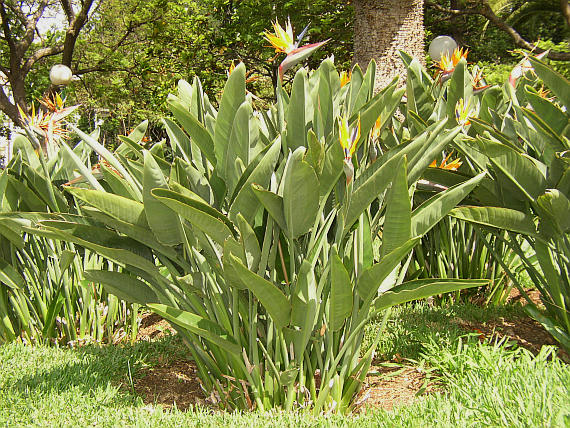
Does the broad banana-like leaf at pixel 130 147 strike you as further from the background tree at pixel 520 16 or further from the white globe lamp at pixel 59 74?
the background tree at pixel 520 16

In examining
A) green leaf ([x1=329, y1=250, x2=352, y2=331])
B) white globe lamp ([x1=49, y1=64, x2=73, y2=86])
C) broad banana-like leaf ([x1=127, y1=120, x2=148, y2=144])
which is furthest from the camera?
white globe lamp ([x1=49, y1=64, x2=73, y2=86])

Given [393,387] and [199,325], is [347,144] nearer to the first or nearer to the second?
[199,325]

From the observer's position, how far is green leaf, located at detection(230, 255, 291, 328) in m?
1.77

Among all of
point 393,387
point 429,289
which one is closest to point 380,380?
point 393,387

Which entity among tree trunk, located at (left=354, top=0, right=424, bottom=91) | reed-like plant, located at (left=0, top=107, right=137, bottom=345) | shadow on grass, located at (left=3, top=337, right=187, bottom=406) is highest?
tree trunk, located at (left=354, top=0, right=424, bottom=91)

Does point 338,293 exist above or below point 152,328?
above

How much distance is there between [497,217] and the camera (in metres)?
2.34

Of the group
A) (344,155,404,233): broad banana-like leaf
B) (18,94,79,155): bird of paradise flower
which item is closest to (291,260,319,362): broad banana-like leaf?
(344,155,404,233): broad banana-like leaf

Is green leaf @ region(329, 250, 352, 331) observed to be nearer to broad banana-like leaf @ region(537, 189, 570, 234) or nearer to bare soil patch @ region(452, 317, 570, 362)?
broad banana-like leaf @ region(537, 189, 570, 234)

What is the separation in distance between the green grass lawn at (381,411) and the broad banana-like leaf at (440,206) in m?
0.66

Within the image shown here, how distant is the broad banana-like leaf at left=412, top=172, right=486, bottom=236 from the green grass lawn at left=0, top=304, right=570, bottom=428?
656 millimetres

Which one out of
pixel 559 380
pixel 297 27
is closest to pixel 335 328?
pixel 559 380

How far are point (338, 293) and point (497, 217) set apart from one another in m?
0.90

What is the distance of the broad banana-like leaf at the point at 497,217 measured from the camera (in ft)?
7.58
